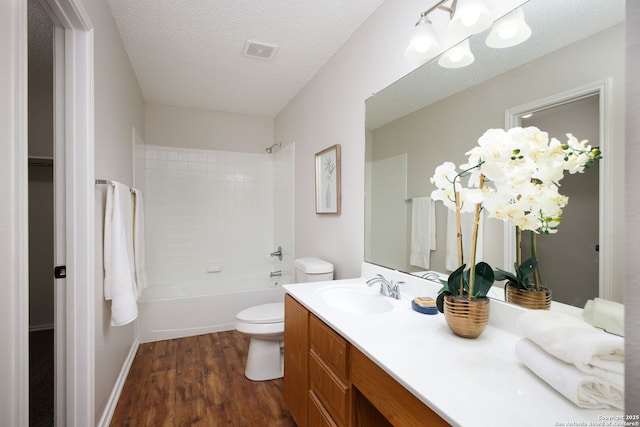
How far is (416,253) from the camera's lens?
1522 millimetres

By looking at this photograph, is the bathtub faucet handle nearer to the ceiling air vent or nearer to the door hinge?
the ceiling air vent

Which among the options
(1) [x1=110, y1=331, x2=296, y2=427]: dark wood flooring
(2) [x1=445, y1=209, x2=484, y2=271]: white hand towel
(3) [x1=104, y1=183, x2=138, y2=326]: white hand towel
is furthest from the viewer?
(1) [x1=110, y1=331, x2=296, y2=427]: dark wood flooring

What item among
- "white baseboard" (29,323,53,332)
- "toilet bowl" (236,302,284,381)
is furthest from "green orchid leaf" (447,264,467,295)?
"white baseboard" (29,323,53,332)

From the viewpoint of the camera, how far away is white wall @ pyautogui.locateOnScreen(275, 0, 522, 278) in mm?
1655

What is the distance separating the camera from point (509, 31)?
1086 mm

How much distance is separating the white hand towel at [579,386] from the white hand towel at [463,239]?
499mm

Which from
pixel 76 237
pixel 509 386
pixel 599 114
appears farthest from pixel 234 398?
pixel 599 114

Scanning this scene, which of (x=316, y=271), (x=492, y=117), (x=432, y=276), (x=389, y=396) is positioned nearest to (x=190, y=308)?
(x=316, y=271)

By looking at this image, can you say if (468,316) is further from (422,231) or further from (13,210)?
(13,210)

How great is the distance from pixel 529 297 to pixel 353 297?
84 centimetres

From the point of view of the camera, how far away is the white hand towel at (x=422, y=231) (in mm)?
1441

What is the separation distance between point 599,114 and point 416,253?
90 cm

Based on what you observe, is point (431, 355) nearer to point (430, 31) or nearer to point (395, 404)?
point (395, 404)

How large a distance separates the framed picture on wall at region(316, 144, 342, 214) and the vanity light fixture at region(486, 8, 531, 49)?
1.21 meters
